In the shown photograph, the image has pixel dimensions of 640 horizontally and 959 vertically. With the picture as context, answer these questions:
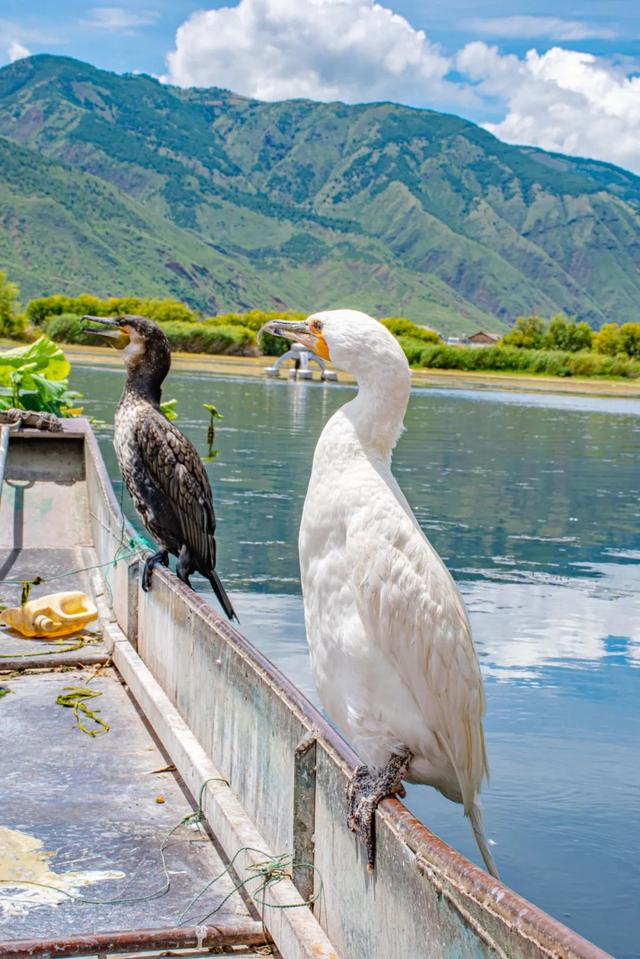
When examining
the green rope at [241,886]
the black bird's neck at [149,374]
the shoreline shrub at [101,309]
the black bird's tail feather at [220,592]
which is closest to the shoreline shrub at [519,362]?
the shoreline shrub at [101,309]

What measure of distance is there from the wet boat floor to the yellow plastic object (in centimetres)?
105

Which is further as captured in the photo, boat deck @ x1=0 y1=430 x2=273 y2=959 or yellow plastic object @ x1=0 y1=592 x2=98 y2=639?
yellow plastic object @ x1=0 y1=592 x2=98 y2=639

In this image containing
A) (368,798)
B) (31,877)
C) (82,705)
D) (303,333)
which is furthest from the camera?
(82,705)

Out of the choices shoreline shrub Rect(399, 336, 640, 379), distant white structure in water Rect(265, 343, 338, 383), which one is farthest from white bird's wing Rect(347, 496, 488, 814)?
shoreline shrub Rect(399, 336, 640, 379)

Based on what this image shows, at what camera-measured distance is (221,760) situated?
454 centimetres

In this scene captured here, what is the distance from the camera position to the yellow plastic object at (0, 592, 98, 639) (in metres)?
6.81

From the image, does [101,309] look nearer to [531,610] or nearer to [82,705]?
[531,610]

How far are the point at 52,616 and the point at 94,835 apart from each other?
274 centimetres

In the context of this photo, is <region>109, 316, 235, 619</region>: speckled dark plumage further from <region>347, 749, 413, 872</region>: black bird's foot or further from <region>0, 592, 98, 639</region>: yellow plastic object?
<region>347, 749, 413, 872</region>: black bird's foot

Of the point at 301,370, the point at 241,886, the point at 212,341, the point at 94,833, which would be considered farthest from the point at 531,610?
the point at 212,341

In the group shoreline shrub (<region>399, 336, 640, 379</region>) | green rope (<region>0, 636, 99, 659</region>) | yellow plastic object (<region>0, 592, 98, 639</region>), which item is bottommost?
green rope (<region>0, 636, 99, 659</region>)

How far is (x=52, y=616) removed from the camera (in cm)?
687

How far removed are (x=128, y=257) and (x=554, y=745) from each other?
196 m

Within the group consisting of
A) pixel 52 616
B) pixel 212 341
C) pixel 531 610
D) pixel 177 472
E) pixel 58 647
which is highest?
pixel 212 341
